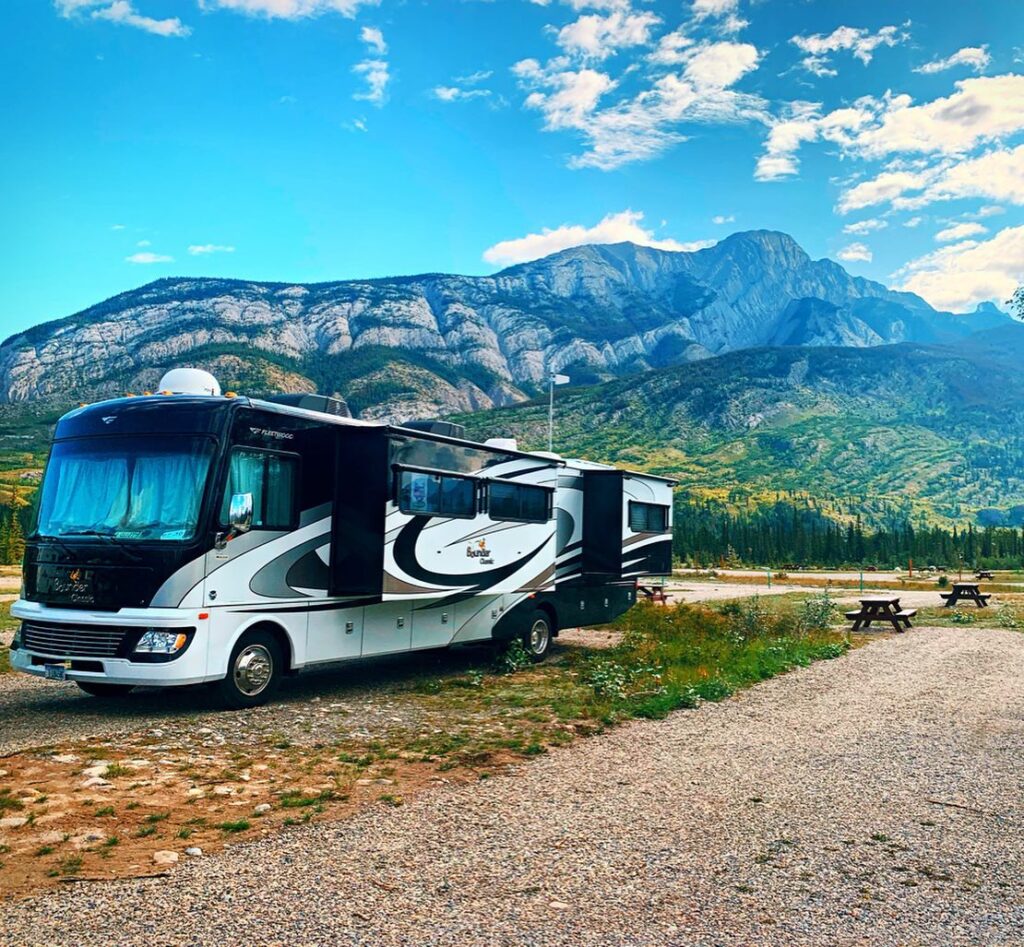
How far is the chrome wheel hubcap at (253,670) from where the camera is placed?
34.2 ft

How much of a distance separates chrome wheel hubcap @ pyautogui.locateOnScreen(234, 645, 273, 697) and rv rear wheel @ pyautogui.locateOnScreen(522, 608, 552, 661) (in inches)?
232

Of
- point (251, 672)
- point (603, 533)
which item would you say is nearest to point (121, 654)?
point (251, 672)

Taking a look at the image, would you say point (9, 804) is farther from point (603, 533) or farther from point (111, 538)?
point (603, 533)

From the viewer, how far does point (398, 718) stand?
1045cm

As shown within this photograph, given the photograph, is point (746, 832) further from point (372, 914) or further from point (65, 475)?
point (65, 475)

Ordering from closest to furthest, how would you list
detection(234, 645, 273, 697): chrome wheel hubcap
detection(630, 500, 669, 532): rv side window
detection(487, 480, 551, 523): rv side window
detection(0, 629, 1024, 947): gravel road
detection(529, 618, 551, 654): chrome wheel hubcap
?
detection(0, 629, 1024, 947): gravel road < detection(234, 645, 273, 697): chrome wheel hubcap < detection(487, 480, 551, 523): rv side window < detection(529, 618, 551, 654): chrome wheel hubcap < detection(630, 500, 669, 532): rv side window

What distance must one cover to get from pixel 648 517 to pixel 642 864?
14.0 m

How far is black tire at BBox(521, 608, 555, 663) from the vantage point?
15.8 meters

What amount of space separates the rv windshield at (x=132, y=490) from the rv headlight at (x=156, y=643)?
106 cm

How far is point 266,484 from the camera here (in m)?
10.9

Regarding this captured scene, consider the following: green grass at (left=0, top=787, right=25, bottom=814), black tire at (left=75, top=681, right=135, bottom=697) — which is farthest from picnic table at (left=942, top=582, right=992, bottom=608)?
green grass at (left=0, top=787, right=25, bottom=814)

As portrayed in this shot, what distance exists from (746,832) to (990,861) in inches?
61.8

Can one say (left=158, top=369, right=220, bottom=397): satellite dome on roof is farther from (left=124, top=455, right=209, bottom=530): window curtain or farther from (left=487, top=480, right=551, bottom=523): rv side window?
(left=487, top=480, right=551, bottom=523): rv side window

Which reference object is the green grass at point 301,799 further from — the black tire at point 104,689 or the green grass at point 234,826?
the black tire at point 104,689
